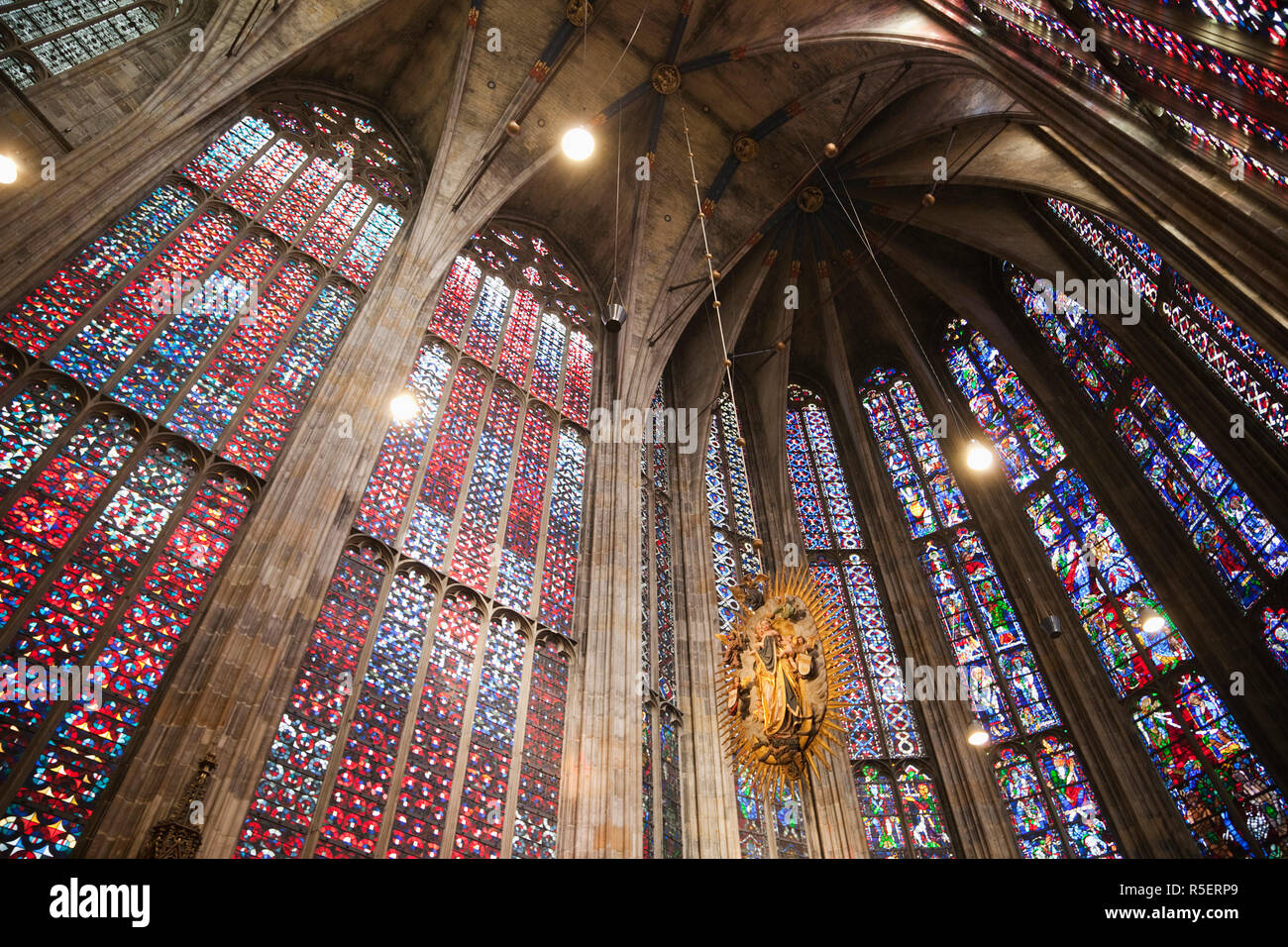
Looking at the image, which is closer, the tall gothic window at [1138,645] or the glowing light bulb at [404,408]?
the tall gothic window at [1138,645]

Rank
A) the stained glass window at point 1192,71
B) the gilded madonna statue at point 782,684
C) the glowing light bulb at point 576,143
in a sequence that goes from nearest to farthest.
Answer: the stained glass window at point 1192,71, the gilded madonna statue at point 782,684, the glowing light bulb at point 576,143

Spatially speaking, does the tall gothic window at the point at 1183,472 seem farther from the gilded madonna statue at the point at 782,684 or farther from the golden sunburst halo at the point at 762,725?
the gilded madonna statue at the point at 782,684

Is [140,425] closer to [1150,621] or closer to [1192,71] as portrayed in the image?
[1192,71]

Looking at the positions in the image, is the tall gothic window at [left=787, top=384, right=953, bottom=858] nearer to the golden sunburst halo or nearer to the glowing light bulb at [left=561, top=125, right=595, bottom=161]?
the golden sunburst halo

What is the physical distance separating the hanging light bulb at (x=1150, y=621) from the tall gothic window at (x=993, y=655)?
5.00ft

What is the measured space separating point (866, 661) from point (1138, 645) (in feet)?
12.3

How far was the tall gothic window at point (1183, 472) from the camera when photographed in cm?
970

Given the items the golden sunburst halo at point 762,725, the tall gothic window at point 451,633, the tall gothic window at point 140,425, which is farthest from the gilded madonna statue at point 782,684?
the tall gothic window at point 140,425

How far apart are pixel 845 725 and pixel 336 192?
10.4 metres

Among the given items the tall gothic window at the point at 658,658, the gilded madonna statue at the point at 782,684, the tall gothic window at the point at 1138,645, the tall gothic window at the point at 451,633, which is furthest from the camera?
the tall gothic window at the point at 658,658

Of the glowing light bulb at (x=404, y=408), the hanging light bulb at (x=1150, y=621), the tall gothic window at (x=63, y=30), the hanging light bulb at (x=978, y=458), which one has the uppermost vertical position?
the tall gothic window at (x=63, y=30)

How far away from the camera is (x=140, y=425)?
7.73m

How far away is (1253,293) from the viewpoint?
6.88m

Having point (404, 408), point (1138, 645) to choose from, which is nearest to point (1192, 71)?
point (1138, 645)
